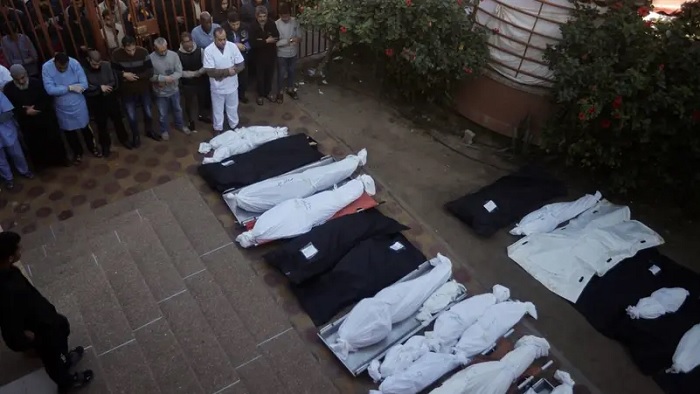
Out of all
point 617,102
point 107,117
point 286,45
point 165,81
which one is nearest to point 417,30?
point 286,45

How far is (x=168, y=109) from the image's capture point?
24.7 feet

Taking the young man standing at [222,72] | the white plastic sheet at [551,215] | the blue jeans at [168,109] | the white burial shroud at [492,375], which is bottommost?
the white burial shroud at [492,375]

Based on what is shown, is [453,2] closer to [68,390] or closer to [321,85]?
[321,85]

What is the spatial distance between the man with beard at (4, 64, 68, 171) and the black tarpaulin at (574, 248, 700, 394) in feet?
19.8

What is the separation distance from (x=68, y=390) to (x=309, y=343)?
6.65 feet

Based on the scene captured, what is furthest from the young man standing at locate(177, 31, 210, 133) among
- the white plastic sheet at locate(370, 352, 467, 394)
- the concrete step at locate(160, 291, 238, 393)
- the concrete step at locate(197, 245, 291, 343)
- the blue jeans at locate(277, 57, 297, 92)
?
the white plastic sheet at locate(370, 352, 467, 394)

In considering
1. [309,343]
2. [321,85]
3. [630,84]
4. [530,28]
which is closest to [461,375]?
[309,343]

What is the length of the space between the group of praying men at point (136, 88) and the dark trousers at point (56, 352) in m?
2.91

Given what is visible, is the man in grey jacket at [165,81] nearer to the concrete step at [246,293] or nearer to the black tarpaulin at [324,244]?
the concrete step at [246,293]

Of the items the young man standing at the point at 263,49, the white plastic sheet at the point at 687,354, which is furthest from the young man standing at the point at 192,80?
the white plastic sheet at the point at 687,354

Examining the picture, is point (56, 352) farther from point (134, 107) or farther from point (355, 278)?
point (134, 107)

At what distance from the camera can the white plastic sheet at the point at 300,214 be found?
6.11 m

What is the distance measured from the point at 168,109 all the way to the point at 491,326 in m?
4.76

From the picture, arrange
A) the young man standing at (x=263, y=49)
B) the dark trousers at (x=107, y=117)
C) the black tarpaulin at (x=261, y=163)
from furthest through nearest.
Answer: the young man standing at (x=263, y=49), the dark trousers at (x=107, y=117), the black tarpaulin at (x=261, y=163)
